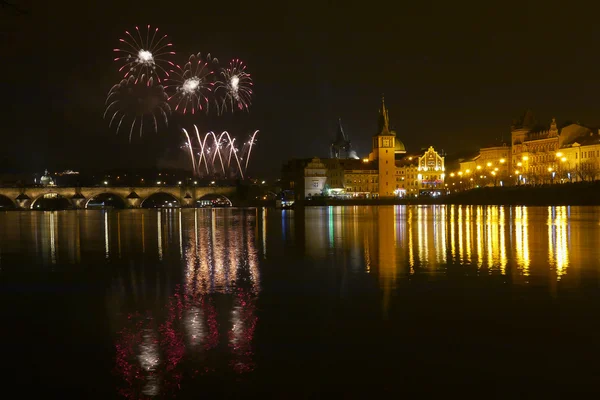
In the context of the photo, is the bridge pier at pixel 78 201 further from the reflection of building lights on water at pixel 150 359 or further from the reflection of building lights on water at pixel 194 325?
the reflection of building lights on water at pixel 150 359

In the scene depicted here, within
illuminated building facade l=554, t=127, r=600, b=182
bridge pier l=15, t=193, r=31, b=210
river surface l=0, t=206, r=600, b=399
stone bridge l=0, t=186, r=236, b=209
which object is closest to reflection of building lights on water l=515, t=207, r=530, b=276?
river surface l=0, t=206, r=600, b=399

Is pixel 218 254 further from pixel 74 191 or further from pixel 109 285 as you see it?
pixel 74 191

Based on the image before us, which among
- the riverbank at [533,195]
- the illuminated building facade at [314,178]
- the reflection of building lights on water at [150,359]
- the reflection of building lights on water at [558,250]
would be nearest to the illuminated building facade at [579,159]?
the riverbank at [533,195]

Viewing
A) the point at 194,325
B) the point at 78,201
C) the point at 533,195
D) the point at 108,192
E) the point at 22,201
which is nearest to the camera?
the point at 194,325

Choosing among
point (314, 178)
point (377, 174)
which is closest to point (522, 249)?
point (314, 178)

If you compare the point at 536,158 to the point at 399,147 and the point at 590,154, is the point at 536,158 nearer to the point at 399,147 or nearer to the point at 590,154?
the point at 590,154

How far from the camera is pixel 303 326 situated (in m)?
12.5

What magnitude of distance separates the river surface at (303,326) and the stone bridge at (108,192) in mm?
130680

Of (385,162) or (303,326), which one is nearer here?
(303,326)

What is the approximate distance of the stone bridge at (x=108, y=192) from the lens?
14575cm

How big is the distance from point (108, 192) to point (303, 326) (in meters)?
146

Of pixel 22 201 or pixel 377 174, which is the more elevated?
pixel 377 174

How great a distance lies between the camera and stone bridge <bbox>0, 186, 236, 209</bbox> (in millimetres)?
145750

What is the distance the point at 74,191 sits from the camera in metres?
152
